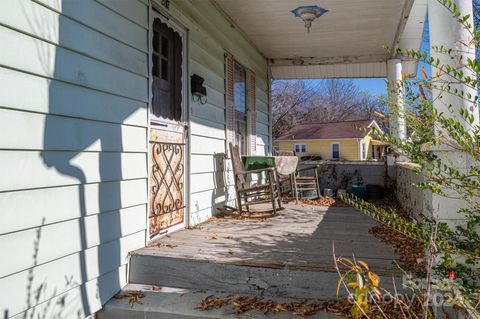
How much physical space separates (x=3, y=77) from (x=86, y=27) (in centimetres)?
73

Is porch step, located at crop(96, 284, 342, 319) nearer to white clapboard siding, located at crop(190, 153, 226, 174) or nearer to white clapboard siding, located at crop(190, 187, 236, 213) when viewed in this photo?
white clapboard siding, located at crop(190, 187, 236, 213)

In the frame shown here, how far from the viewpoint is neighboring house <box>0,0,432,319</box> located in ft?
5.86

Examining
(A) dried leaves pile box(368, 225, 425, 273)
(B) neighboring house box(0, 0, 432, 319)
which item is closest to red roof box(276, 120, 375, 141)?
(B) neighboring house box(0, 0, 432, 319)

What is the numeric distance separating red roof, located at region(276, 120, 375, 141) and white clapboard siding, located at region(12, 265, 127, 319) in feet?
66.3

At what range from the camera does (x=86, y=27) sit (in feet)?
7.39

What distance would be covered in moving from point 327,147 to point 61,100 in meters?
21.3

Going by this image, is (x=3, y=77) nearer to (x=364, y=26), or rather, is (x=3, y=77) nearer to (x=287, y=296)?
(x=287, y=296)

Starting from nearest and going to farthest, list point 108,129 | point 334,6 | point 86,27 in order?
point 86,27 < point 108,129 < point 334,6

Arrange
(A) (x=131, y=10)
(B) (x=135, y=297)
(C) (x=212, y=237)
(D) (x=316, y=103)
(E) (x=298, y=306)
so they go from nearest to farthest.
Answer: (E) (x=298, y=306), (B) (x=135, y=297), (A) (x=131, y=10), (C) (x=212, y=237), (D) (x=316, y=103)

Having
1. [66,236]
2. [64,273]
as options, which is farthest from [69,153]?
[64,273]

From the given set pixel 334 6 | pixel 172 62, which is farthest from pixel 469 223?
pixel 334 6

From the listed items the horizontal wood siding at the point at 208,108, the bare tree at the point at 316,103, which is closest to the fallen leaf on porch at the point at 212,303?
the horizontal wood siding at the point at 208,108

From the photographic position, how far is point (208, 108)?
425 cm

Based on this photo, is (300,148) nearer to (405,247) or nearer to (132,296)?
(405,247)
